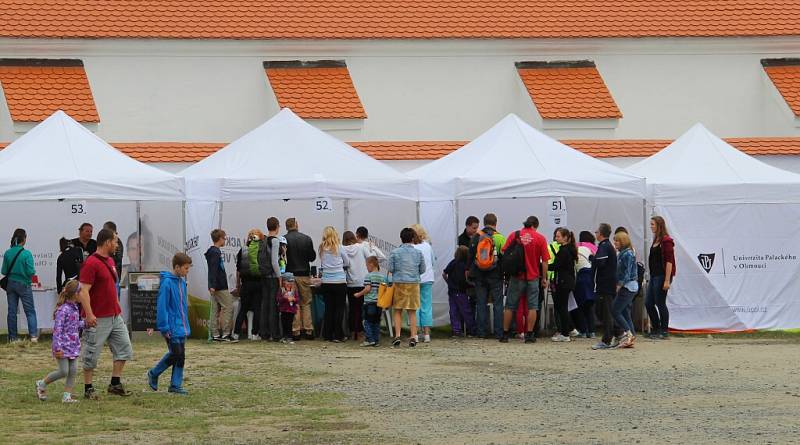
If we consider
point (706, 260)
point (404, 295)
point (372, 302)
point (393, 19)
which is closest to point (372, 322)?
point (372, 302)

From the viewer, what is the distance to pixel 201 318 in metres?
20.5

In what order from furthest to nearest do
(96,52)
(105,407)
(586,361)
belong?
(96,52) → (586,361) → (105,407)

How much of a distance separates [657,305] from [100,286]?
30.3 feet

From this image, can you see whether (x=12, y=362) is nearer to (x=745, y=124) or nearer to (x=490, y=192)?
(x=490, y=192)

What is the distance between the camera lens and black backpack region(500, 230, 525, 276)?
62.6 feet

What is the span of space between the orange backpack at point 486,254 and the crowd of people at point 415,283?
0.04 ft

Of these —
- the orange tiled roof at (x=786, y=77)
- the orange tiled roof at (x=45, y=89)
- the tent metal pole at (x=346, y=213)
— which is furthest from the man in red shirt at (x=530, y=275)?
the orange tiled roof at (x=786, y=77)

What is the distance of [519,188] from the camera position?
66.2 ft

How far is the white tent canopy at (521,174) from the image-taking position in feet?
66.3

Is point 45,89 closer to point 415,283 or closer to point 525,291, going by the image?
point 415,283

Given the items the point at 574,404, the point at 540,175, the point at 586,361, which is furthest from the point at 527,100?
the point at 574,404

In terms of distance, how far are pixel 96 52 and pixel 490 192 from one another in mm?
15143

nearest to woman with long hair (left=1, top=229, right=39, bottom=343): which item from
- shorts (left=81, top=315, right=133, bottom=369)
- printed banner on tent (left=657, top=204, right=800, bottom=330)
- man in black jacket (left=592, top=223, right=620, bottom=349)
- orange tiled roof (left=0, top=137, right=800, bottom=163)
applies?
shorts (left=81, top=315, right=133, bottom=369)

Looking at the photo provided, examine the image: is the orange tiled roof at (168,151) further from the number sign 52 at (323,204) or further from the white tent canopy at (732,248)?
the white tent canopy at (732,248)
